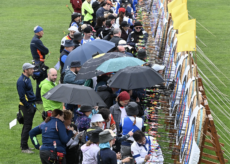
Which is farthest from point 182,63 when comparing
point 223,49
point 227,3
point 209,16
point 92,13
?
point 227,3

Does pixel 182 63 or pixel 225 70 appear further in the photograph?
pixel 225 70

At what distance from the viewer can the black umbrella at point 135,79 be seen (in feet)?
21.2

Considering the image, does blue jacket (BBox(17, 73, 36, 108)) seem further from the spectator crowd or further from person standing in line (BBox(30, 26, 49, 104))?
person standing in line (BBox(30, 26, 49, 104))

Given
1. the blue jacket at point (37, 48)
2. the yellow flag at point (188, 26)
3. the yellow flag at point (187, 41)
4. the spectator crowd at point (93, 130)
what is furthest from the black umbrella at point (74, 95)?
the blue jacket at point (37, 48)

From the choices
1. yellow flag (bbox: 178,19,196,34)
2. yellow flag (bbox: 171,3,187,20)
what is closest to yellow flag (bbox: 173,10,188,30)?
yellow flag (bbox: 171,3,187,20)

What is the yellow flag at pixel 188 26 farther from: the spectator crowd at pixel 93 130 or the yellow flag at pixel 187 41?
the spectator crowd at pixel 93 130

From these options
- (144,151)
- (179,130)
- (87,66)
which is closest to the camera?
(144,151)

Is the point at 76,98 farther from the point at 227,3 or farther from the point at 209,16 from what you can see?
the point at 227,3

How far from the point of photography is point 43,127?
5.58m

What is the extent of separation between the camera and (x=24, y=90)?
7242 mm

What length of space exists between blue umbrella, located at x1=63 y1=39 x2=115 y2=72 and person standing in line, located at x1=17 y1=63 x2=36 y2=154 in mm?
821

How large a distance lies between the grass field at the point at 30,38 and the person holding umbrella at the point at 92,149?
2.55 m

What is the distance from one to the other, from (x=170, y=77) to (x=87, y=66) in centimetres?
208

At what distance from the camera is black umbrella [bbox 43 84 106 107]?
5.66m
